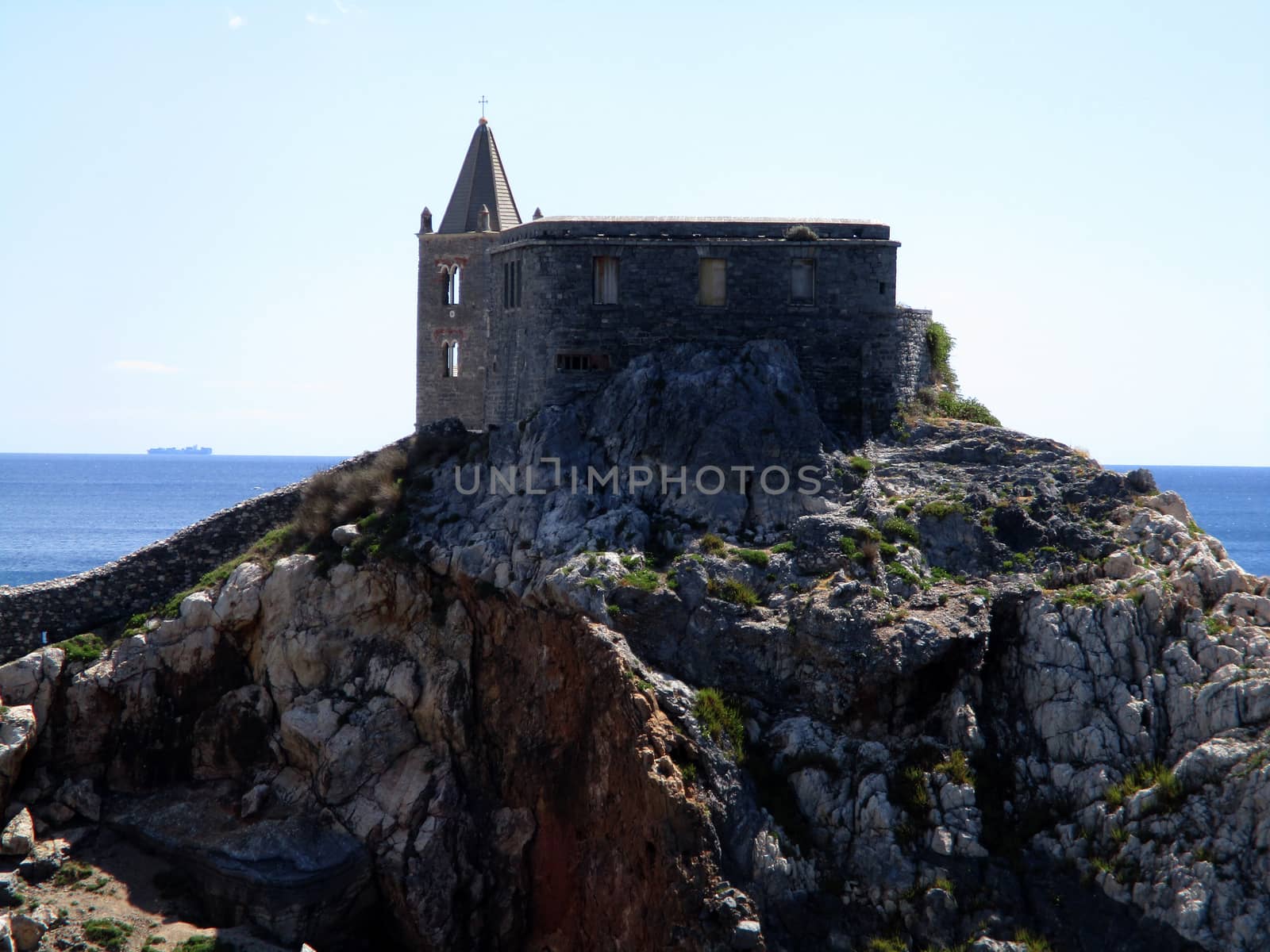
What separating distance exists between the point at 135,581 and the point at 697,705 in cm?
1464

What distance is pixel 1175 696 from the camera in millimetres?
23500

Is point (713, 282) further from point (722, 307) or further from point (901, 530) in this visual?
point (901, 530)

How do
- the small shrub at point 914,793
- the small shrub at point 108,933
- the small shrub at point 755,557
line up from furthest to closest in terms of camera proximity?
the small shrub at point 755,557 → the small shrub at point 108,933 → the small shrub at point 914,793

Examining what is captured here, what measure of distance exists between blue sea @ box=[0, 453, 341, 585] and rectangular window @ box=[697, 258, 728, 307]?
10.6m

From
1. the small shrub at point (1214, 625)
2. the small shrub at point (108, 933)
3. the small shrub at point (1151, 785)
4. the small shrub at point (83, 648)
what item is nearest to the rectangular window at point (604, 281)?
the small shrub at point (83, 648)

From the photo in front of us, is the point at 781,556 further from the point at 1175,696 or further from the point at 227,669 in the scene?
the point at 227,669

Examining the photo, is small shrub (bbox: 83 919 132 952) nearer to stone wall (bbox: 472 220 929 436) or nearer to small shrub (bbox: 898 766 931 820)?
stone wall (bbox: 472 220 929 436)

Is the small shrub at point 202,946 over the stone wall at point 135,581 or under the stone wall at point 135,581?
under

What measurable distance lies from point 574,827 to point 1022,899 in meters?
7.95

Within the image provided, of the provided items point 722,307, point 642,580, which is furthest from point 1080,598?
point 722,307

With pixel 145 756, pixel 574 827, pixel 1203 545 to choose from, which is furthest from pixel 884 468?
pixel 145 756

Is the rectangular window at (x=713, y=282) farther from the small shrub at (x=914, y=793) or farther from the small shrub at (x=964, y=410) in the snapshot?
the small shrub at (x=914, y=793)

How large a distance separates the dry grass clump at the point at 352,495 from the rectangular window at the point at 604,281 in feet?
19.8

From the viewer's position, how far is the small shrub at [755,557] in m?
26.4
